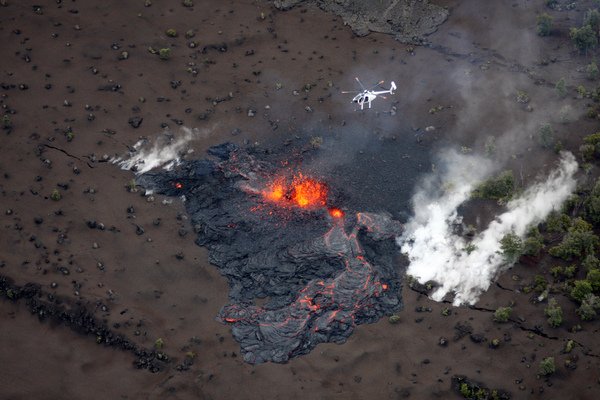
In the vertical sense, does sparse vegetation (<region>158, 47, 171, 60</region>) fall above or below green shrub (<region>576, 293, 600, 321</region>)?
above

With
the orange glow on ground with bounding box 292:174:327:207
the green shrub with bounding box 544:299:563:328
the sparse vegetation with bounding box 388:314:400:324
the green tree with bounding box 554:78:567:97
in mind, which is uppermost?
Result: the green tree with bounding box 554:78:567:97

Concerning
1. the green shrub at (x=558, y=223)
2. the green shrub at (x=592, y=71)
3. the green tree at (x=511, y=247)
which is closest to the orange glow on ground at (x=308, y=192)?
the green tree at (x=511, y=247)

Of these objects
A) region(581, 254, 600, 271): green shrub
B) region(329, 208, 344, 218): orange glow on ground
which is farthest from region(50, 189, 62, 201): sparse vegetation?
region(581, 254, 600, 271): green shrub

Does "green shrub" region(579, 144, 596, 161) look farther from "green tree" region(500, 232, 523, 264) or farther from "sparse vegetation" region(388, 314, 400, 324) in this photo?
"sparse vegetation" region(388, 314, 400, 324)

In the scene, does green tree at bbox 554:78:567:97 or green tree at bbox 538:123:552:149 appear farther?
green tree at bbox 554:78:567:97

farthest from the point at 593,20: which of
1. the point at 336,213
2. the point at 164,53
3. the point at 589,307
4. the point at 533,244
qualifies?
the point at 164,53

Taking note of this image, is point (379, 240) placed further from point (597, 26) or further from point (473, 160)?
point (597, 26)

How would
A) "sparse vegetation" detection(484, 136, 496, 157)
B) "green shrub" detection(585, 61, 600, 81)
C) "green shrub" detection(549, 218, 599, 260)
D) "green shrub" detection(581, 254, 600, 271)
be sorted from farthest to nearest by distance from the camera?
"green shrub" detection(585, 61, 600, 81) < "sparse vegetation" detection(484, 136, 496, 157) < "green shrub" detection(549, 218, 599, 260) < "green shrub" detection(581, 254, 600, 271)
